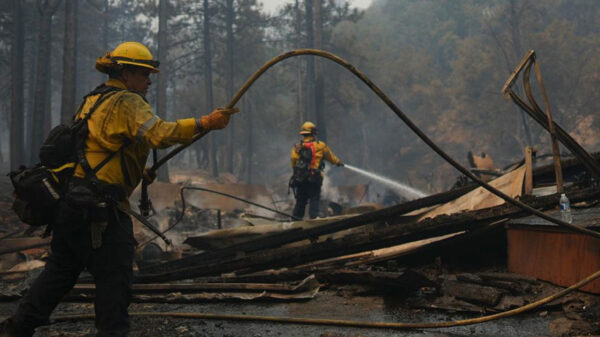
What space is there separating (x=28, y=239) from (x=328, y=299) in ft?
17.8

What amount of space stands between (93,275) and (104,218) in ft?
1.20

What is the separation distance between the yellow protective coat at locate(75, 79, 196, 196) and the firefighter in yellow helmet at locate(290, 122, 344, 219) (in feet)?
22.1

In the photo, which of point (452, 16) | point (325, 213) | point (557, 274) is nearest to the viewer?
point (557, 274)

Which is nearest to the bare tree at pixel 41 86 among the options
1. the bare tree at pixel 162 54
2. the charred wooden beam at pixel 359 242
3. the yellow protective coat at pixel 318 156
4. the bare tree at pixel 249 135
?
the bare tree at pixel 162 54

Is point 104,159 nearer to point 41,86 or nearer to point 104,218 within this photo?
point 104,218

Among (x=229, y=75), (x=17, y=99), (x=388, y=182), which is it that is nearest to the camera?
(x=388, y=182)

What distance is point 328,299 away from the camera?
4625 mm

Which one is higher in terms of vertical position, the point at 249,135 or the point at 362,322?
the point at 249,135

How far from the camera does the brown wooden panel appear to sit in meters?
3.79

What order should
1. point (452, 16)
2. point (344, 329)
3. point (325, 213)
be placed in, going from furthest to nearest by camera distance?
point (452, 16)
point (325, 213)
point (344, 329)

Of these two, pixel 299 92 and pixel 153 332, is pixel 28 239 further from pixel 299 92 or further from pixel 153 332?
pixel 299 92

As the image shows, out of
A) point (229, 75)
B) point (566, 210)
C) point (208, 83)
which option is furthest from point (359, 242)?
point (229, 75)

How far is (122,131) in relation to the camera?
10.1 feet

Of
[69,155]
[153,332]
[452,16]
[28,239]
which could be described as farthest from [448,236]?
[452,16]
